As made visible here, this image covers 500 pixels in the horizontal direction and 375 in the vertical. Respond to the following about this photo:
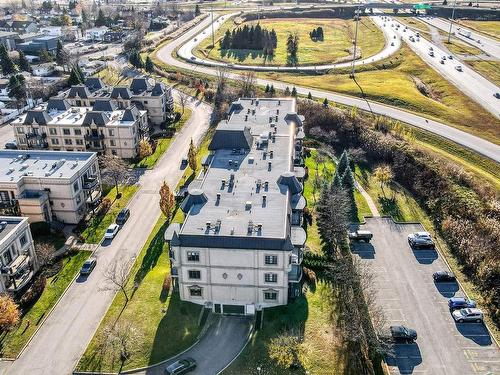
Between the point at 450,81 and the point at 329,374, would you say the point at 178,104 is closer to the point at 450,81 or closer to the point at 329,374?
the point at 450,81

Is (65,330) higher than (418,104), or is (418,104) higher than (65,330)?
(418,104)

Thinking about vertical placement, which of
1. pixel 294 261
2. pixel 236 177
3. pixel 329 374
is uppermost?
pixel 236 177

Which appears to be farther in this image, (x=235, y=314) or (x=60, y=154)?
(x=60, y=154)

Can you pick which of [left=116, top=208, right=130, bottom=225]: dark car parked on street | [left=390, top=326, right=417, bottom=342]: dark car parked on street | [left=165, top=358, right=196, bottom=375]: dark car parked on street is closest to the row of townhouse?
[left=116, top=208, right=130, bottom=225]: dark car parked on street

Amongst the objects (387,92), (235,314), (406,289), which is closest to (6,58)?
(387,92)

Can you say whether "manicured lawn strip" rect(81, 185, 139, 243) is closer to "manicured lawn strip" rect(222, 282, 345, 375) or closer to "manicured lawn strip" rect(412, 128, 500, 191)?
"manicured lawn strip" rect(222, 282, 345, 375)

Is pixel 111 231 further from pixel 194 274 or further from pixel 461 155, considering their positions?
pixel 461 155

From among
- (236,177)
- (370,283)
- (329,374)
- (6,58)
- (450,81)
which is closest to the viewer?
(329,374)
